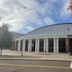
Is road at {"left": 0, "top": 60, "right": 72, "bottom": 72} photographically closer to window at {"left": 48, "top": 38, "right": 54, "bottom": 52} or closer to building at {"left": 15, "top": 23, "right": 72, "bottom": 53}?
building at {"left": 15, "top": 23, "right": 72, "bottom": 53}

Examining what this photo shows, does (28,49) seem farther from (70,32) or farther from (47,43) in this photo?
(70,32)

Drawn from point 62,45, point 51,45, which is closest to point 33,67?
point 62,45

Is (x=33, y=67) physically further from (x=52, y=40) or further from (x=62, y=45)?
(x=52, y=40)

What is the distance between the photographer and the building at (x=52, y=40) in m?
66.5

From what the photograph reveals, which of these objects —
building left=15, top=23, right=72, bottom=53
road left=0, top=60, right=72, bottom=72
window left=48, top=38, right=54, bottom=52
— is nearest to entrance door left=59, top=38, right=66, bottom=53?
building left=15, top=23, right=72, bottom=53

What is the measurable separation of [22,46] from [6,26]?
17.0 m

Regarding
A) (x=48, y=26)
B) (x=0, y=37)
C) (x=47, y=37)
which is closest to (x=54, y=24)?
(x=48, y=26)

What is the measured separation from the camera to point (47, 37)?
68250 millimetres

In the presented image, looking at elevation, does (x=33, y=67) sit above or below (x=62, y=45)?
below

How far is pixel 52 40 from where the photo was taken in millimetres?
68500

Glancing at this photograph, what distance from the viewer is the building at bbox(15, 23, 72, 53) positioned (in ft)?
→ 218

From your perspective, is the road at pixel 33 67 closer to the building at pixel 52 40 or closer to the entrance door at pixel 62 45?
the building at pixel 52 40

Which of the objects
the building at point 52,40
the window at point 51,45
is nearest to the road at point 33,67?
the building at point 52,40

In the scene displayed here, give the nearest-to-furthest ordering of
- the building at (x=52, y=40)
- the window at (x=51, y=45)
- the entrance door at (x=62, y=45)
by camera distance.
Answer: the building at (x=52, y=40) → the entrance door at (x=62, y=45) → the window at (x=51, y=45)
